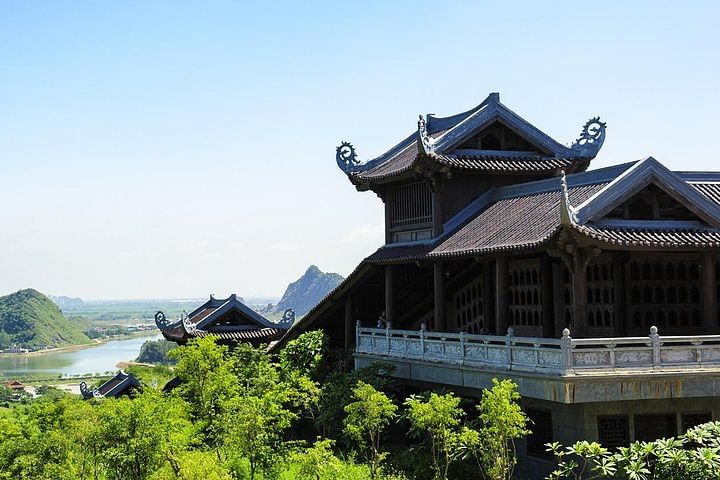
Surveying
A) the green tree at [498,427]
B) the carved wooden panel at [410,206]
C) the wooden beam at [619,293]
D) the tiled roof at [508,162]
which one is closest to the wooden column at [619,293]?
the wooden beam at [619,293]

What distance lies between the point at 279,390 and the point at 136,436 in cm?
574

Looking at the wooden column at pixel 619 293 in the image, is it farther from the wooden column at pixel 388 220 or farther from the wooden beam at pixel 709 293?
the wooden column at pixel 388 220

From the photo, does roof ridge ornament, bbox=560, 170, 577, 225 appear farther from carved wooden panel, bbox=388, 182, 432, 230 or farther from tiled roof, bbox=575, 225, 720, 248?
carved wooden panel, bbox=388, 182, 432, 230

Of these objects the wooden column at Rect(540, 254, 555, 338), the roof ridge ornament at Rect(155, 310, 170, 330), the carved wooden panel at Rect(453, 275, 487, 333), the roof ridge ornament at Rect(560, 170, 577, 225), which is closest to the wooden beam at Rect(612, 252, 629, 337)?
the wooden column at Rect(540, 254, 555, 338)

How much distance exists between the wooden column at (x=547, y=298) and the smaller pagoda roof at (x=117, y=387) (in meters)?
19.2

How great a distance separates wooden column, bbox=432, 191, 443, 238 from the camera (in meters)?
24.2

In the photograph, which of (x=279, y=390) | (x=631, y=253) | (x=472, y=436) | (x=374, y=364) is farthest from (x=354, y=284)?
(x=472, y=436)

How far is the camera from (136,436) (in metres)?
15.4

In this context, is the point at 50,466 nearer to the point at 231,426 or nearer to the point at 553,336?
the point at 231,426

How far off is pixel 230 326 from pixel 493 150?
12990mm

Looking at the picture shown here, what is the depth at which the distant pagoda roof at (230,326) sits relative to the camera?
3206 centimetres

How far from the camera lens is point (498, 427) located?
15750mm

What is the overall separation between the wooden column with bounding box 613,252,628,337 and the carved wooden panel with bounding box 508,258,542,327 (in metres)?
2.01

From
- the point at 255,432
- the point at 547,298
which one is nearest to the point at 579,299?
the point at 547,298
